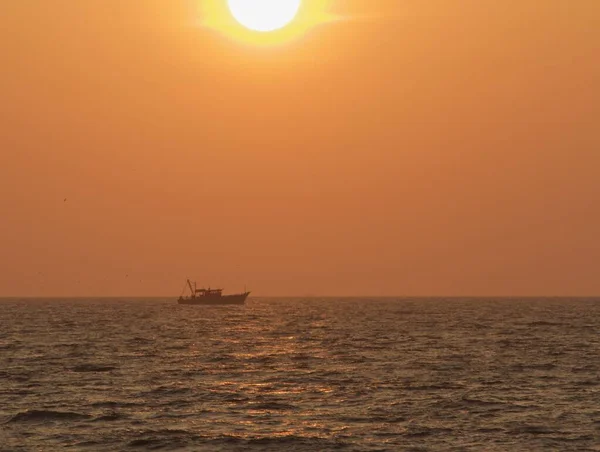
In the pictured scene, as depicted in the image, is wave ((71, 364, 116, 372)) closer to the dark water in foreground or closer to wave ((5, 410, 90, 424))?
the dark water in foreground

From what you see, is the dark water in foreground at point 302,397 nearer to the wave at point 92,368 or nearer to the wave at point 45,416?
the wave at point 45,416

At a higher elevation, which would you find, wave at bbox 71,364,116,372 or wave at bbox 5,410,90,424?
wave at bbox 71,364,116,372

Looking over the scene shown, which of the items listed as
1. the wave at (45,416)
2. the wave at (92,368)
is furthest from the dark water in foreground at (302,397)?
the wave at (92,368)

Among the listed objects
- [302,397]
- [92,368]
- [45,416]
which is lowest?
[45,416]

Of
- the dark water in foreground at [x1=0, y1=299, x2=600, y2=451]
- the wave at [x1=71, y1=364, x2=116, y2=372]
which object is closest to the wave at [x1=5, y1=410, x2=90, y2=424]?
the dark water in foreground at [x1=0, y1=299, x2=600, y2=451]

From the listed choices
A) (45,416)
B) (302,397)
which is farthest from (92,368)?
(45,416)

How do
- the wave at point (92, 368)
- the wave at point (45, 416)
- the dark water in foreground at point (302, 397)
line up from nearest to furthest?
the dark water in foreground at point (302, 397)
the wave at point (45, 416)
the wave at point (92, 368)

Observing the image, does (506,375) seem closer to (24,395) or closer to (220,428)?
(220,428)

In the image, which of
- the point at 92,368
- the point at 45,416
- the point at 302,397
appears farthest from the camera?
the point at 92,368

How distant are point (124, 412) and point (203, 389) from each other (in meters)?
10.2

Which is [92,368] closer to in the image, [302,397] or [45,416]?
[302,397]

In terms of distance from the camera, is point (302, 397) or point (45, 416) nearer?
point (45, 416)

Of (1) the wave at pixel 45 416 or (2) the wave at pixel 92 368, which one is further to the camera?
(2) the wave at pixel 92 368

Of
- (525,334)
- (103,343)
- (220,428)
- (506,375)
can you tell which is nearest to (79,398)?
(220,428)
